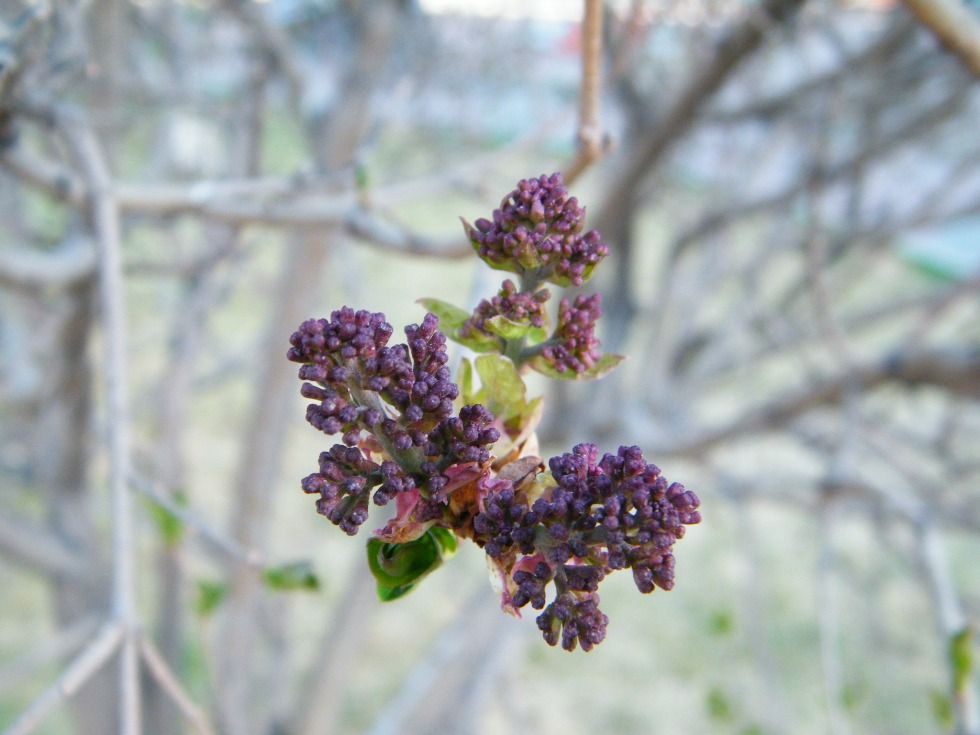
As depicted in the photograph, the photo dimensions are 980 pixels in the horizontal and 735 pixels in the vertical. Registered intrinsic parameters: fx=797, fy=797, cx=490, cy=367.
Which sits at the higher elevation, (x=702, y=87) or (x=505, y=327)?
(x=702, y=87)

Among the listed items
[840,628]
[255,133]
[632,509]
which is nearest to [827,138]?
[255,133]

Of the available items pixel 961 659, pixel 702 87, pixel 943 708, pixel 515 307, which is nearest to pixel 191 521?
pixel 515 307

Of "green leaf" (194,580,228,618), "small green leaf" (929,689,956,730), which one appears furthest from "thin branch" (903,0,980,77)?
"green leaf" (194,580,228,618)

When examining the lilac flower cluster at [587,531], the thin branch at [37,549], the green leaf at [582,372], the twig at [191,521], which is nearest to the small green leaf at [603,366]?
the green leaf at [582,372]

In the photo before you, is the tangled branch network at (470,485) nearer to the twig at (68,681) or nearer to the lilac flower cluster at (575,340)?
the lilac flower cluster at (575,340)

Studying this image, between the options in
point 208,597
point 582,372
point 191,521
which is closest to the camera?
point 582,372

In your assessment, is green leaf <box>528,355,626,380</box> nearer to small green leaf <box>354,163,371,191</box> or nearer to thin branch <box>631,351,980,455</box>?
small green leaf <box>354,163,371,191</box>

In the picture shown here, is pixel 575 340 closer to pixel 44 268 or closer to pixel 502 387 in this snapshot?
pixel 502 387
